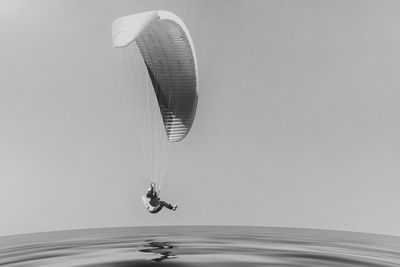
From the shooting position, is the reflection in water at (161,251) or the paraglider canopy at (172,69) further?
the reflection in water at (161,251)

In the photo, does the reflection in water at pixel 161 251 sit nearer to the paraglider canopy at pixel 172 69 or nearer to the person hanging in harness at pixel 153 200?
the person hanging in harness at pixel 153 200

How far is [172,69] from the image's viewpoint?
27547 millimetres

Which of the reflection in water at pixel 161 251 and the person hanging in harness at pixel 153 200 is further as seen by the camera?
the reflection in water at pixel 161 251

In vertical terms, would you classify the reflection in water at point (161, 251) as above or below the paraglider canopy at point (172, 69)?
below

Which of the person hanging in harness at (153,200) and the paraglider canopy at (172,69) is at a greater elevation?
the paraglider canopy at (172,69)

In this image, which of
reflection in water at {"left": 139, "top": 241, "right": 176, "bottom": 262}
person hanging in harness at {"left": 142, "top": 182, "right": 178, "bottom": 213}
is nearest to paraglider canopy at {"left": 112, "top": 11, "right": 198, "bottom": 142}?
person hanging in harness at {"left": 142, "top": 182, "right": 178, "bottom": 213}

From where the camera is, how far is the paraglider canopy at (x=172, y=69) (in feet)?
85.5

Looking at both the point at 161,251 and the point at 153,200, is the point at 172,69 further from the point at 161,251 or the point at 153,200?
the point at 161,251

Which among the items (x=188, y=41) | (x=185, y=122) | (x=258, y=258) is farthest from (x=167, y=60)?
(x=258, y=258)

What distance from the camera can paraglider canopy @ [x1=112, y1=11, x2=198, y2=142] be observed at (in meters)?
26.1

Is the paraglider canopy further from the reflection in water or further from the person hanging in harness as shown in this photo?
the reflection in water

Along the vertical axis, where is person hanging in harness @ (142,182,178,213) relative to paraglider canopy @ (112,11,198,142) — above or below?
below

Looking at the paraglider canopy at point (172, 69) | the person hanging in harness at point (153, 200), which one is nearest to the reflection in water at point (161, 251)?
the person hanging in harness at point (153, 200)

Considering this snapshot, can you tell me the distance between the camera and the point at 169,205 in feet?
84.0
